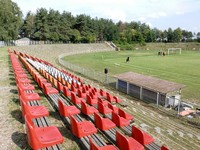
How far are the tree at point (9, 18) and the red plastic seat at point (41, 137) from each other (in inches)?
1971

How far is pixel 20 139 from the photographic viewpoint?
269 inches

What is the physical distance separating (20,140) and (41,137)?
41.2 inches

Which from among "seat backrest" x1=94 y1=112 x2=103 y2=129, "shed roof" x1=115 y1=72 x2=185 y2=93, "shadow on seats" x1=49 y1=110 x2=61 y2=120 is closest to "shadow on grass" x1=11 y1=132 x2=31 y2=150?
"shadow on seats" x1=49 y1=110 x2=61 y2=120

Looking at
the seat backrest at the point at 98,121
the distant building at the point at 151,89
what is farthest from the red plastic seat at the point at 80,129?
the distant building at the point at 151,89

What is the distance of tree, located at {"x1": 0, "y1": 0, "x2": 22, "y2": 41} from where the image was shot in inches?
1948

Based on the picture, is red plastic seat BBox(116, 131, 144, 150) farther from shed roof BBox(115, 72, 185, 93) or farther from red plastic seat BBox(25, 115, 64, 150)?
shed roof BBox(115, 72, 185, 93)

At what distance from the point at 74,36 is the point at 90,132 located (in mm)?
78939

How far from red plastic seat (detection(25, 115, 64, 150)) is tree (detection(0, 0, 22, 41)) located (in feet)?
164

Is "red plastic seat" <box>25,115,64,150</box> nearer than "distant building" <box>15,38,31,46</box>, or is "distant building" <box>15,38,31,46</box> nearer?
"red plastic seat" <box>25,115,64,150</box>


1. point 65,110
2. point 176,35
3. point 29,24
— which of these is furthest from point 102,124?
point 176,35

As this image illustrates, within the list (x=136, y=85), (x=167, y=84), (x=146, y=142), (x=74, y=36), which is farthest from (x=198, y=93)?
(x=74, y=36)

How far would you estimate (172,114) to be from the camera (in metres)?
14.3

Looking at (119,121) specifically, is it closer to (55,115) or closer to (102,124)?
(102,124)

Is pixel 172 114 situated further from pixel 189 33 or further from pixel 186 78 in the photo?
pixel 189 33
